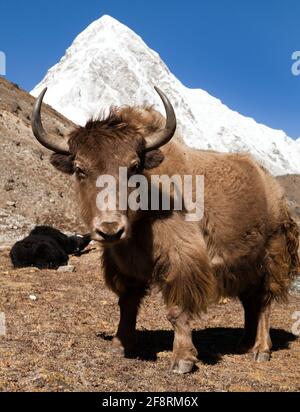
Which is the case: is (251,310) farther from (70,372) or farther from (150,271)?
(70,372)

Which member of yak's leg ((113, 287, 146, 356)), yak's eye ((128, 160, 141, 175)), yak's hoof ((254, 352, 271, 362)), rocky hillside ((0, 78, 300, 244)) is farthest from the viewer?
rocky hillside ((0, 78, 300, 244))

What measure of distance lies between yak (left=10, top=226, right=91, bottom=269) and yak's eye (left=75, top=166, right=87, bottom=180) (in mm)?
7698

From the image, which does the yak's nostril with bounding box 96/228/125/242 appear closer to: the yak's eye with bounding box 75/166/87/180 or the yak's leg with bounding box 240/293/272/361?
the yak's eye with bounding box 75/166/87/180

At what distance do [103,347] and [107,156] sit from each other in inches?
94.9

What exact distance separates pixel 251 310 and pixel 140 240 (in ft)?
8.67

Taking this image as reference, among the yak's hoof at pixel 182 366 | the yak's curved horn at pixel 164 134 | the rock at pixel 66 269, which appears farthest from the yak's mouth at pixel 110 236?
the rock at pixel 66 269

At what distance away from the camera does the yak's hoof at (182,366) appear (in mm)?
5766

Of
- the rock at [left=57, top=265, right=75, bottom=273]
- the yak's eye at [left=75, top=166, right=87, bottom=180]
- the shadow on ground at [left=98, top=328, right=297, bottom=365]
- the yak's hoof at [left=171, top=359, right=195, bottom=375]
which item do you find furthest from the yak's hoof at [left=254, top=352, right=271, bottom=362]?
the rock at [left=57, top=265, right=75, bottom=273]

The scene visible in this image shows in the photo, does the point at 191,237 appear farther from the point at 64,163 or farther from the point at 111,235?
the point at 64,163

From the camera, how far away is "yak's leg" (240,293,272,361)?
7164mm

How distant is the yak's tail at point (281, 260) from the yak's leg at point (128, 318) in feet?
6.46

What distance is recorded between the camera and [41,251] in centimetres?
1360

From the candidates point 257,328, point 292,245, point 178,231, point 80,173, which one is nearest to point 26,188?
point 292,245
